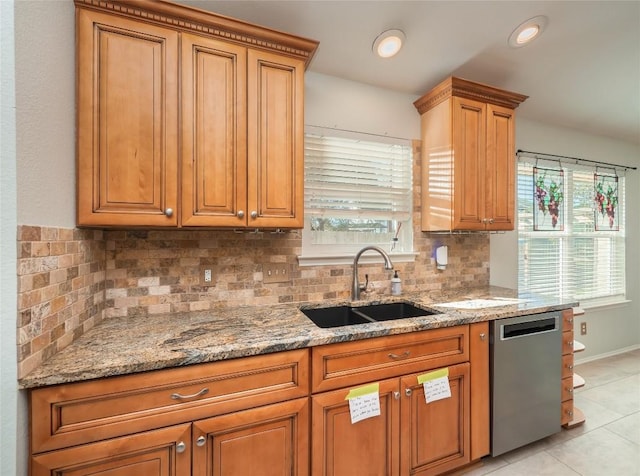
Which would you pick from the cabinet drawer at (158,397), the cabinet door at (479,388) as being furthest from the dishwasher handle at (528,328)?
the cabinet drawer at (158,397)

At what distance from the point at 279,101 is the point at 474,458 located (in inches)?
91.3

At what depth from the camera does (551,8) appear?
1.72 metres

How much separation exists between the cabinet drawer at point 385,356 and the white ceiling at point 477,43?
5.92 ft

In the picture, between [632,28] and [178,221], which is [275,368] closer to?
[178,221]

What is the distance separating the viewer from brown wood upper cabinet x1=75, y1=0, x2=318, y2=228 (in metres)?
1.27

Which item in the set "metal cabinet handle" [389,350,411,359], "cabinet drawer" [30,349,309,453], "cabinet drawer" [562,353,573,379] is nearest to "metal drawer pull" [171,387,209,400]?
"cabinet drawer" [30,349,309,453]

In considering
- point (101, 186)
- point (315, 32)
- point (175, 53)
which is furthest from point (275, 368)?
point (315, 32)

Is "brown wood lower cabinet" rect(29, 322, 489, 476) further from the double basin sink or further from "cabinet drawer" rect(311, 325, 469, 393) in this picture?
the double basin sink

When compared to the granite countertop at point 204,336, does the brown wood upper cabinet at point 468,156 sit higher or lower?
higher

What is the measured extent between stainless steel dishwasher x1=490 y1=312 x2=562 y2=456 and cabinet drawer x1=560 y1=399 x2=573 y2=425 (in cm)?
14

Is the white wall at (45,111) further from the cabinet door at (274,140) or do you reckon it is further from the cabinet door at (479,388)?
the cabinet door at (479,388)

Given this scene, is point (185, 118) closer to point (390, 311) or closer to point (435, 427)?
point (390, 311)

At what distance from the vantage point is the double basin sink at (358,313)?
1938 millimetres

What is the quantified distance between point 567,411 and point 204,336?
8.23 ft
